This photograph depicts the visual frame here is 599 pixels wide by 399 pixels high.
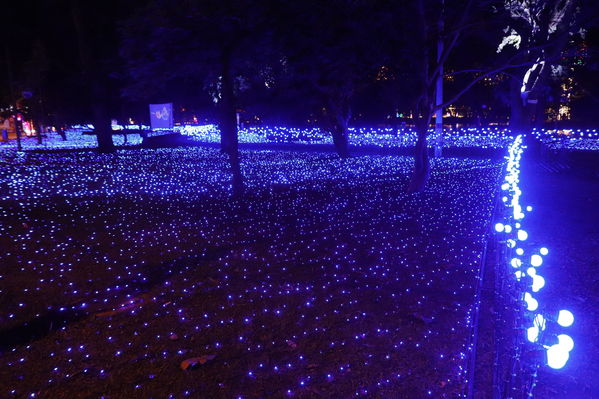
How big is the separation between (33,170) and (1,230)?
11013 millimetres

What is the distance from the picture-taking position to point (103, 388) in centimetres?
330

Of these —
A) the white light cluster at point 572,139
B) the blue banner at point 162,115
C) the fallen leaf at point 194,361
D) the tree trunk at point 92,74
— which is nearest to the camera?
the fallen leaf at point 194,361

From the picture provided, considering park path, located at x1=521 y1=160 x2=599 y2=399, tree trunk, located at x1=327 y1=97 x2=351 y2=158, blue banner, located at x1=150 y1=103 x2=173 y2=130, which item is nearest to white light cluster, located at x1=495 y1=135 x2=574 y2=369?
park path, located at x1=521 y1=160 x2=599 y2=399

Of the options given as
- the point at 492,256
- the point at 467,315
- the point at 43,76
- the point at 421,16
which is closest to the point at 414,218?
the point at 492,256

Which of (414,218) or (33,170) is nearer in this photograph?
(414,218)

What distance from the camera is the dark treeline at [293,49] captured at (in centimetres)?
906

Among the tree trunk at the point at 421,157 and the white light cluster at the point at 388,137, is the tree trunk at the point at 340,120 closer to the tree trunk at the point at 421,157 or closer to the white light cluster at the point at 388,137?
the white light cluster at the point at 388,137

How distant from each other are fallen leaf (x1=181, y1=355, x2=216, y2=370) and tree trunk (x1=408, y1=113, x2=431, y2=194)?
27.9 feet

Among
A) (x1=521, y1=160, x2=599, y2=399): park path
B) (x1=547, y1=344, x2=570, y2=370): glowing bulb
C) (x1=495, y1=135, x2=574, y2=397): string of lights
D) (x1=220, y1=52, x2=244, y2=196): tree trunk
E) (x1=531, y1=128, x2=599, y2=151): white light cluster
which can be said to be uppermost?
(x1=220, y1=52, x2=244, y2=196): tree trunk

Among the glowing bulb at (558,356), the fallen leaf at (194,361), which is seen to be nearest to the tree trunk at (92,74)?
the fallen leaf at (194,361)

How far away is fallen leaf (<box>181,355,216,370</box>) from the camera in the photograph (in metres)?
3.55

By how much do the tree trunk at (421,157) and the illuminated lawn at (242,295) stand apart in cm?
51

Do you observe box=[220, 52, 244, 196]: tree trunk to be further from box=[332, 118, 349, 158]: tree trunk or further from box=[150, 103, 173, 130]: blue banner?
box=[150, 103, 173, 130]: blue banner

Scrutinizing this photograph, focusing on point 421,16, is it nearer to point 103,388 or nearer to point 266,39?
point 266,39
